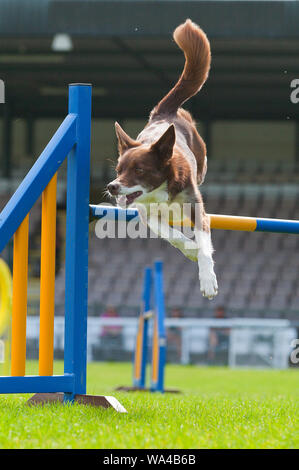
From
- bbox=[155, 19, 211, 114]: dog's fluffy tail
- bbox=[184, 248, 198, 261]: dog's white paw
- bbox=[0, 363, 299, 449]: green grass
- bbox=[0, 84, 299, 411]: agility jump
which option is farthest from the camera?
bbox=[155, 19, 211, 114]: dog's fluffy tail

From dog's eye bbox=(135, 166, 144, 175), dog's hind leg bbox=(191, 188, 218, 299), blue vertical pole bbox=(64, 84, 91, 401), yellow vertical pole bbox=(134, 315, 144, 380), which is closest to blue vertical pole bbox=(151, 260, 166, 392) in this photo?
yellow vertical pole bbox=(134, 315, 144, 380)

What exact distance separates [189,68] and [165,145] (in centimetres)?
85

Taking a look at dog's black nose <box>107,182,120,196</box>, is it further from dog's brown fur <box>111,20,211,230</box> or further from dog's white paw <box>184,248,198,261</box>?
dog's white paw <box>184,248,198,261</box>

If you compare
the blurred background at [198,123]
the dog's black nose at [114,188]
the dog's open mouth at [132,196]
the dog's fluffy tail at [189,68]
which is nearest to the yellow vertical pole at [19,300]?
the dog's black nose at [114,188]

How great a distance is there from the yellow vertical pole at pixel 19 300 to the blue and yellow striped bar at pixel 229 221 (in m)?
0.40

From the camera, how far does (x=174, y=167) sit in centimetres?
379

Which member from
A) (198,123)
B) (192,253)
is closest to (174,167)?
(192,253)

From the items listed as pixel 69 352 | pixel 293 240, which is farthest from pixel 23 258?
pixel 293 240

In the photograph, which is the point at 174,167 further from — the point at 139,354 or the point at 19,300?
the point at 139,354

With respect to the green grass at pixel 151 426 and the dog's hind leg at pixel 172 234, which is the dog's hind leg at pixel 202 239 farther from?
the green grass at pixel 151 426

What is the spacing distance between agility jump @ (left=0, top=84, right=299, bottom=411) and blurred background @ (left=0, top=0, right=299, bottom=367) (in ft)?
32.9

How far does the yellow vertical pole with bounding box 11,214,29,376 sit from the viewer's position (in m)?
3.54

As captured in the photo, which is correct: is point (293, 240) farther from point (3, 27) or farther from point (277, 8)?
point (3, 27)

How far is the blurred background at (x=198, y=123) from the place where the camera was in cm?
1392
